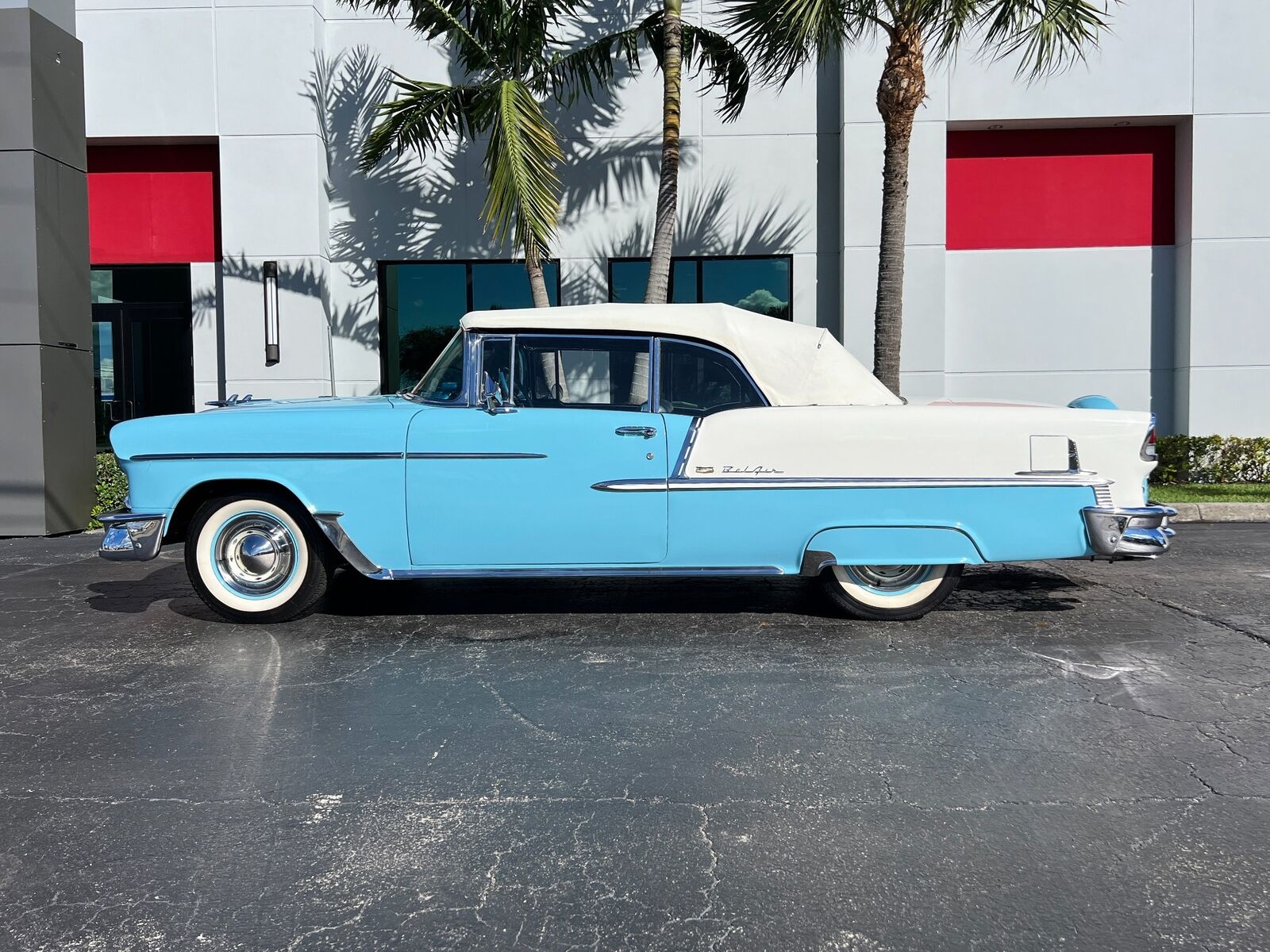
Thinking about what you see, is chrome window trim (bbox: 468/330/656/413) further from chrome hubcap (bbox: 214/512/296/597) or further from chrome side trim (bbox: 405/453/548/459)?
chrome hubcap (bbox: 214/512/296/597)

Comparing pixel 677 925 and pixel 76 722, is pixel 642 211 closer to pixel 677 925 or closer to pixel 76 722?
pixel 76 722

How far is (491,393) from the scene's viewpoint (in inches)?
214

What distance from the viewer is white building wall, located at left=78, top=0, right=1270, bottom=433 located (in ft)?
43.7

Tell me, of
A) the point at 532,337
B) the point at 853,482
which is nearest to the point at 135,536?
the point at 532,337

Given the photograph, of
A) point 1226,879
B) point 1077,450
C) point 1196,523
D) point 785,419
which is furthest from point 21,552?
point 1196,523

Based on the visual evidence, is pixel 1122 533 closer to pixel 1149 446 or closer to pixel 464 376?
pixel 1149 446

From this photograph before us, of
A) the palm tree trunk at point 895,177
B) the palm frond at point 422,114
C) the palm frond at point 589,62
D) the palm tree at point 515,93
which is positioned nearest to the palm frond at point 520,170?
the palm tree at point 515,93

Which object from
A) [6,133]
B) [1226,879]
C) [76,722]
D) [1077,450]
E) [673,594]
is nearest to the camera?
[1226,879]

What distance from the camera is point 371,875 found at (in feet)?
8.69

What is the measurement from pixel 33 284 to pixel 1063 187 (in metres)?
12.4

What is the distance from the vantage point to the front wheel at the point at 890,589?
18.1ft

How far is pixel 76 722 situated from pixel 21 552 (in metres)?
5.77

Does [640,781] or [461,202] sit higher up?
[461,202]

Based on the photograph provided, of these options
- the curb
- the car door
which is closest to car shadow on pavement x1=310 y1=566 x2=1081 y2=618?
the car door
